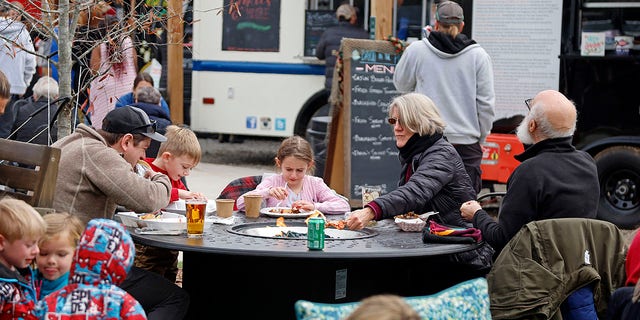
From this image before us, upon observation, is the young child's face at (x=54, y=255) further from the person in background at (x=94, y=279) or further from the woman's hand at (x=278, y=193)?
the woman's hand at (x=278, y=193)

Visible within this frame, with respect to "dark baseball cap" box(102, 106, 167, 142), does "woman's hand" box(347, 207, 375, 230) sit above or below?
below

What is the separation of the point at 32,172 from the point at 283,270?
3.77 ft

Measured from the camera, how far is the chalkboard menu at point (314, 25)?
41.0 feet

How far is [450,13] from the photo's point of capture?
7727mm

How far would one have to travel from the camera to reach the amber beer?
15.2ft

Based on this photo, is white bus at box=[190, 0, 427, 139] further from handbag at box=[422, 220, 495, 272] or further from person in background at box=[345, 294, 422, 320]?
person in background at box=[345, 294, 422, 320]

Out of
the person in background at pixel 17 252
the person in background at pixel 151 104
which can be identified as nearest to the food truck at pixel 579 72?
the person in background at pixel 151 104

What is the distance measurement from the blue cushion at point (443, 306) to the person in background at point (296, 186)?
207 cm

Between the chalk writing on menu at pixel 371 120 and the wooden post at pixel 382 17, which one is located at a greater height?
the wooden post at pixel 382 17

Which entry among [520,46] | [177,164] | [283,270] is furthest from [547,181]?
[520,46]

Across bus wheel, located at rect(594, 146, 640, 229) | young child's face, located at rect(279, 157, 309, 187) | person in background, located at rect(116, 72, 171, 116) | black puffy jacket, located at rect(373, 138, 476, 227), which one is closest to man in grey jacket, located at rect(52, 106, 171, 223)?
young child's face, located at rect(279, 157, 309, 187)

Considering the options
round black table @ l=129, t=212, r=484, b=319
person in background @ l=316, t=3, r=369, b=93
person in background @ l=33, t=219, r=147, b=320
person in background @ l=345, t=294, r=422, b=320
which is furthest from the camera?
person in background @ l=316, t=3, r=369, b=93

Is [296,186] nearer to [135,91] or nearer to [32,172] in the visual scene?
[32,172]

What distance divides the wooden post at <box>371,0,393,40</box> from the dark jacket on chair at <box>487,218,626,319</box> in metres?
6.07
